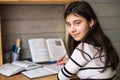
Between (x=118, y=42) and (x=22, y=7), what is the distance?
943 mm

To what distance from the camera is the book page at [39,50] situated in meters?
1.76

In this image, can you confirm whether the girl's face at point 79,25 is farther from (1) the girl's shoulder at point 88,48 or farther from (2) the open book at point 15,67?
(2) the open book at point 15,67

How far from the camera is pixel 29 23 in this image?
1.83 m

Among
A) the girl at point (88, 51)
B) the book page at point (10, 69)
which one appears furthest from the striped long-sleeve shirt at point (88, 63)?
the book page at point (10, 69)

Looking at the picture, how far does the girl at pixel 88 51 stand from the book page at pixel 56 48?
62cm

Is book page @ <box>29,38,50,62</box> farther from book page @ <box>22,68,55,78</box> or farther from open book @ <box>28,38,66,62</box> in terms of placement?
book page @ <box>22,68,55,78</box>

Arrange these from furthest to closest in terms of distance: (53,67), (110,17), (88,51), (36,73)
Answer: (110,17) < (53,67) < (36,73) < (88,51)

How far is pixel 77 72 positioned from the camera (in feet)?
3.80

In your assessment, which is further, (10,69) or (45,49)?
(45,49)

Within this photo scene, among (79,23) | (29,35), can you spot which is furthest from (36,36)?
(79,23)

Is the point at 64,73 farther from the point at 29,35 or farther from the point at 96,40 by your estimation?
the point at 29,35

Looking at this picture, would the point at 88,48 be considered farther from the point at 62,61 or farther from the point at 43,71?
the point at 62,61

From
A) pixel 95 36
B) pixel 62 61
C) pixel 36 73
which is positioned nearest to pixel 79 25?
pixel 95 36

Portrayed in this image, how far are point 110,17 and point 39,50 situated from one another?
72 cm
